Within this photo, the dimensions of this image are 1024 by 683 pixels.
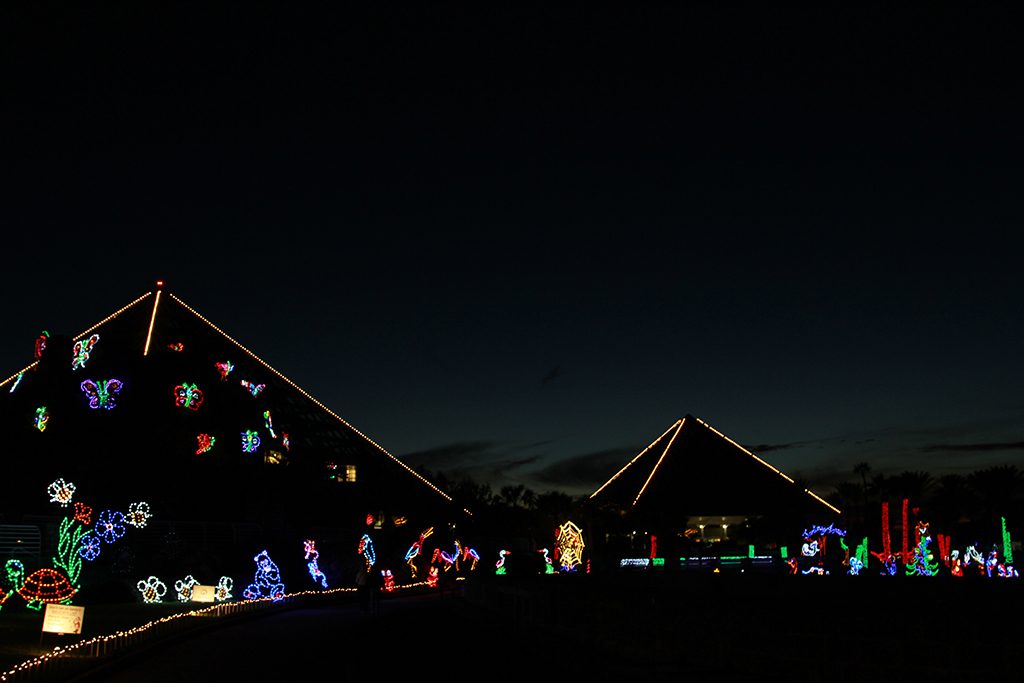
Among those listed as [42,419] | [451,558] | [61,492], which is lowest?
[451,558]

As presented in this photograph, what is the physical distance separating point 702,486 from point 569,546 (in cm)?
4659

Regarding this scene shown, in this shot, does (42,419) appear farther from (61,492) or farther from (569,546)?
(569,546)

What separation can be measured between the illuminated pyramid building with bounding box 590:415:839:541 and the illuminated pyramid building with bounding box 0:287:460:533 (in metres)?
33.9

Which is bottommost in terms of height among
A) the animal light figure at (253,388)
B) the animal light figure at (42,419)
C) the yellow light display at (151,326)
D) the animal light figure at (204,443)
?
the animal light figure at (204,443)

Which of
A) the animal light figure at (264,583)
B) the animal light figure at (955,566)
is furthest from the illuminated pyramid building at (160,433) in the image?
the animal light figure at (955,566)

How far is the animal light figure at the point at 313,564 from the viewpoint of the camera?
2959 centimetres

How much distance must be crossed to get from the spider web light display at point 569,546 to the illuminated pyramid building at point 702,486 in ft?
106

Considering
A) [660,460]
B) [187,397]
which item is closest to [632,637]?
[187,397]

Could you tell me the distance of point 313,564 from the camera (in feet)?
98.9

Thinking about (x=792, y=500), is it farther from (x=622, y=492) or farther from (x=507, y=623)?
(x=507, y=623)

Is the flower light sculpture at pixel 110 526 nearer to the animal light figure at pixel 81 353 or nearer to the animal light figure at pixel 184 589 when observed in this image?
the animal light figure at pixel 184 589

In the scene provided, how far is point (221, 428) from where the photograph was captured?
115 ft

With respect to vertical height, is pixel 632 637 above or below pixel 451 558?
above

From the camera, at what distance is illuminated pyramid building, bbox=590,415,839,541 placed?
74875 millimetres
